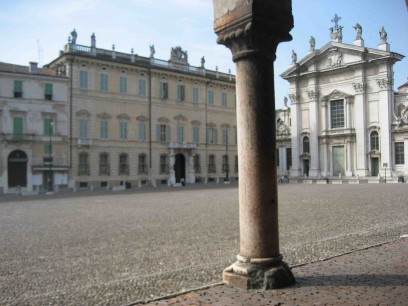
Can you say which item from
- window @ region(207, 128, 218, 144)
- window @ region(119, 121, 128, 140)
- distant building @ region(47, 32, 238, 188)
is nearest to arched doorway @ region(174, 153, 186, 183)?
distant building @ region(47, 32, 238, 188)

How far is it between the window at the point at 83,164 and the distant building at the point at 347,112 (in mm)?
23118

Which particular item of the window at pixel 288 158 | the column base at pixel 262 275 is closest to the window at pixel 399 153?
the window at pixel 288 158

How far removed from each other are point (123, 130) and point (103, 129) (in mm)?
2164

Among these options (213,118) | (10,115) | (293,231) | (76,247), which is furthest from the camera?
(213,118)

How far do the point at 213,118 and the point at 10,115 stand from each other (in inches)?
898

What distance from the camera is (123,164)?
1734 inches

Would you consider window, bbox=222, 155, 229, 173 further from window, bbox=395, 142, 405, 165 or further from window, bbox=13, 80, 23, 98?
window, bbox=13, 80, 23, 98

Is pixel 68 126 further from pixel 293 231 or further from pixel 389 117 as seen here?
pixel 293 231

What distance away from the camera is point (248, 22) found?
210 inches

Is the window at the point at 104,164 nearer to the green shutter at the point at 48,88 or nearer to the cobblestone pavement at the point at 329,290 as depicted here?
the green shutter at the point at 48,88

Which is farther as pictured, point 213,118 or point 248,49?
point 213,118

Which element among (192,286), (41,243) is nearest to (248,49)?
(192,286)

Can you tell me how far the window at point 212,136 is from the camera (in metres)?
51.5

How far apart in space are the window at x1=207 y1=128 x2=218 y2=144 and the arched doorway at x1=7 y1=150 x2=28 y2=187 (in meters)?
20.8
